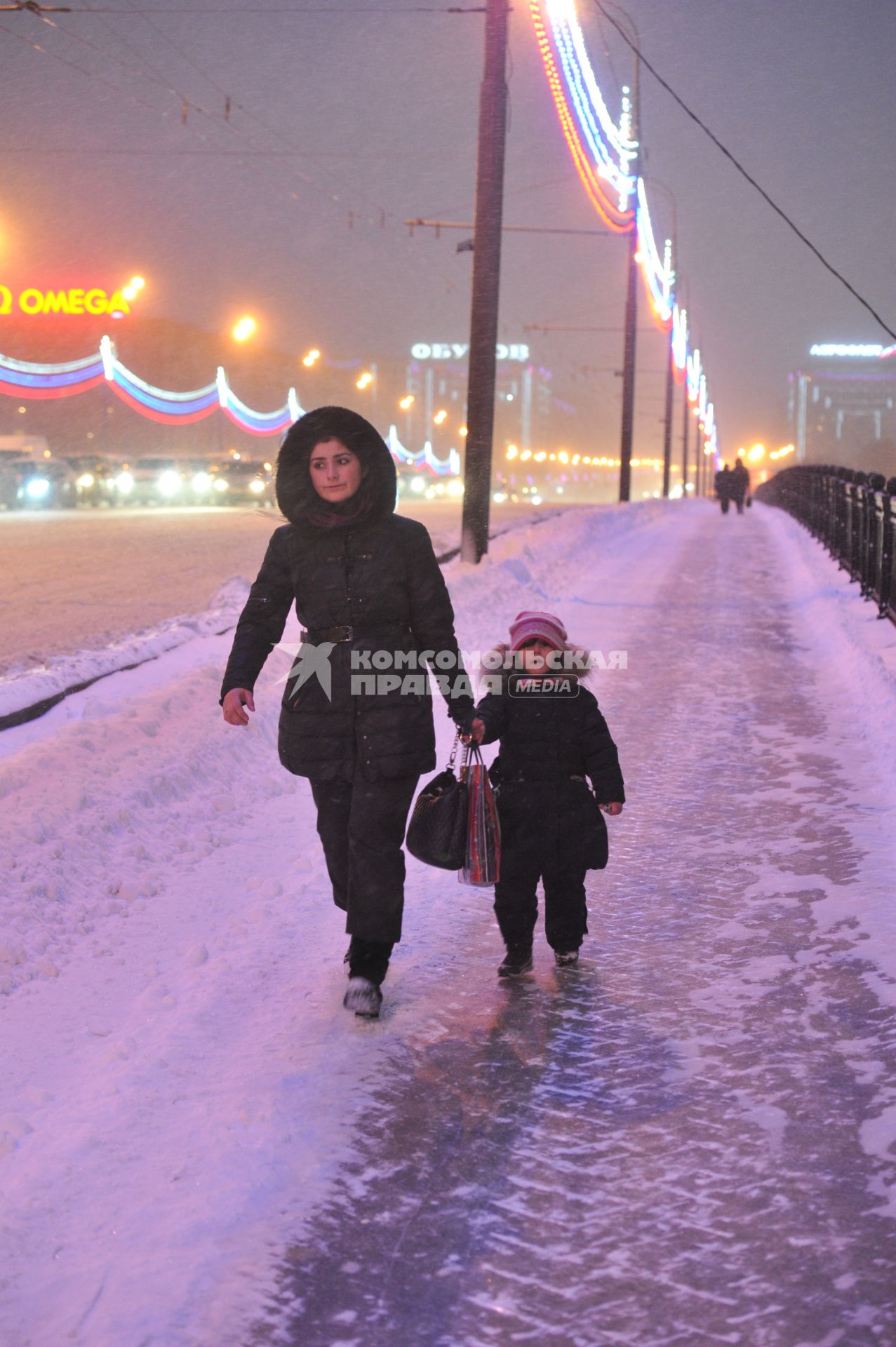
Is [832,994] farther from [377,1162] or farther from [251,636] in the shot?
[251,636]

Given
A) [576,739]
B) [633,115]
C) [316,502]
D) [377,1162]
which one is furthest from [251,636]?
[633,115]

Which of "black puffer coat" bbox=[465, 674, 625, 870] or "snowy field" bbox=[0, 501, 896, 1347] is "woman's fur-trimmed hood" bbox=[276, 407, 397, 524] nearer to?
"black puffer coat" bbox=[465, 674, 625, 870]

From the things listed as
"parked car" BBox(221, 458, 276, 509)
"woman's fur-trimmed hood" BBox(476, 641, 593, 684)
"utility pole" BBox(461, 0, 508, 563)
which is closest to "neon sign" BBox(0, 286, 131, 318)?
"parked car" BBox(221, 458, 276, 509)

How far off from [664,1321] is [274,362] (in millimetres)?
115355

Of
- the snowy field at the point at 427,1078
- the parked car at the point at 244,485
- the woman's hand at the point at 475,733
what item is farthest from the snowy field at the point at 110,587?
the parked car at the point at 244,485

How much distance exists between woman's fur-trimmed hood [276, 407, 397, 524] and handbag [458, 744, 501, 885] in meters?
0.82

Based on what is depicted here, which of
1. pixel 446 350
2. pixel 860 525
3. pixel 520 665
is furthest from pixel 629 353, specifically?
pixel 446 350

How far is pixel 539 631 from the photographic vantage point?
431 centimetres

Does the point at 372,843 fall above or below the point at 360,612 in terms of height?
below

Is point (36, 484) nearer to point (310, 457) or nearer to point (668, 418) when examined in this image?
point (668, 418)

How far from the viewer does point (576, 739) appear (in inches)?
171

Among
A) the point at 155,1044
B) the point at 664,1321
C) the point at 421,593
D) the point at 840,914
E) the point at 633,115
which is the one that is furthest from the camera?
the point at 633,115

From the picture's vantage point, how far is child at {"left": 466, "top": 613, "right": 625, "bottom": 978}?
4328 mm

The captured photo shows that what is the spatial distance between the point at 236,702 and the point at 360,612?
480 millimetres
